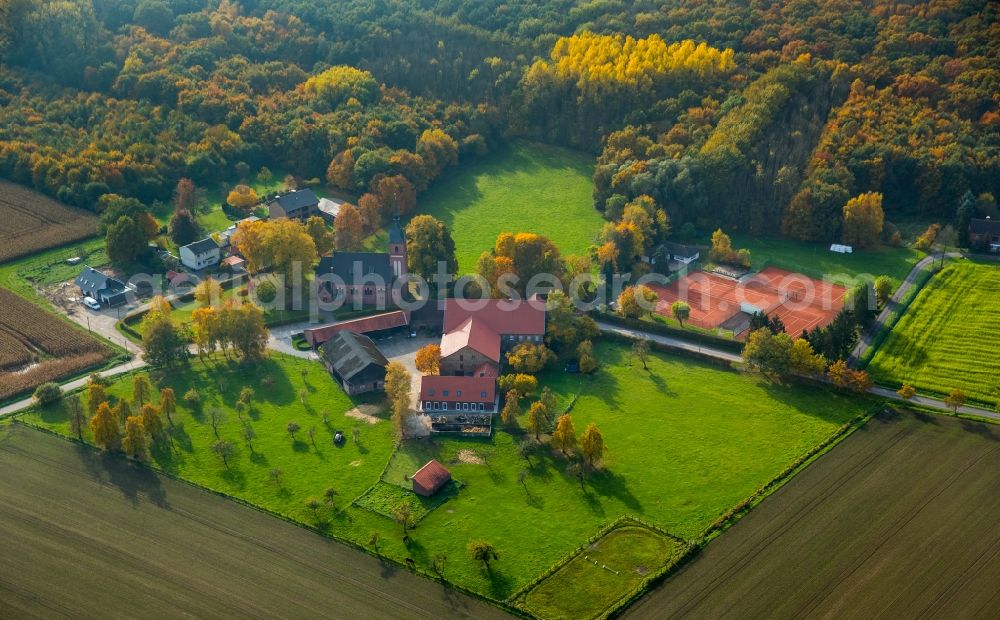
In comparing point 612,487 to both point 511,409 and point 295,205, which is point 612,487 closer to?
point 511,409

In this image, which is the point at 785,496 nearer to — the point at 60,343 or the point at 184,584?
the point at 184,584

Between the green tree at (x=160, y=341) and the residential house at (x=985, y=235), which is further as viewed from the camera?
the residential house at (x=985, y=235)


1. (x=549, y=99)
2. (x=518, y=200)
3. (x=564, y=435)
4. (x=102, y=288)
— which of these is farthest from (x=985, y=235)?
(x=102, y=288)

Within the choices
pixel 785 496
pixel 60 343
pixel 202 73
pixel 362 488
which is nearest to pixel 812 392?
pixel 785 496

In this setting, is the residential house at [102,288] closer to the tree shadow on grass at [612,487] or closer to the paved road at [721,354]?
the paved road at [721,354]

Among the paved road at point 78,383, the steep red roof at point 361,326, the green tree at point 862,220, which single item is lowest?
the paved road at point 78,383

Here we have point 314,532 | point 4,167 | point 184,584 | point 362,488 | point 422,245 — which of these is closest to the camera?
point 184,584

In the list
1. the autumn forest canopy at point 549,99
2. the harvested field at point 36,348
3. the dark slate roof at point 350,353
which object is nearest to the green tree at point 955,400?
the autumn forest canopy at point 549,99
